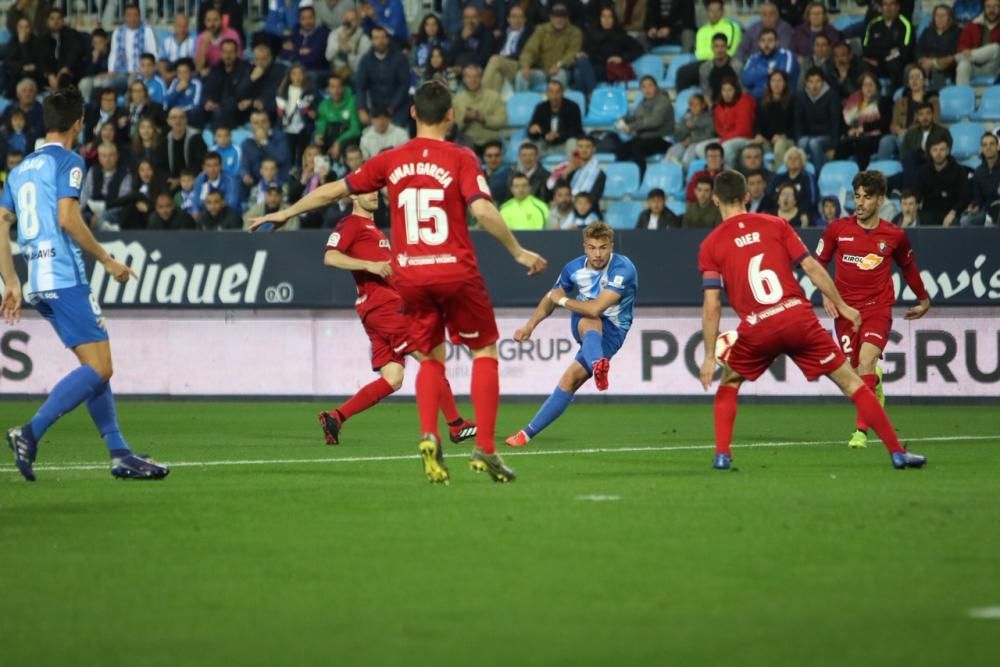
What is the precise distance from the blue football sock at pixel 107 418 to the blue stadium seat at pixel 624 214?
11854 mm

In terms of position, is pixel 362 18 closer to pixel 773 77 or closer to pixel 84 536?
pixel 773 77

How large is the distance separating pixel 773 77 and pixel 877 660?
1671 centimetres

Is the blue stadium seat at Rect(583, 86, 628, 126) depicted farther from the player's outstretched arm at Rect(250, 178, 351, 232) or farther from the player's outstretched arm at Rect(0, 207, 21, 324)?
the player's outstretched arm at Rect(250, 178, 351, 232)

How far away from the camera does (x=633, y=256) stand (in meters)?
19.4

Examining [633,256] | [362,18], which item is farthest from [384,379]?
[362,18]

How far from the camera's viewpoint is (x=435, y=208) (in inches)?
365

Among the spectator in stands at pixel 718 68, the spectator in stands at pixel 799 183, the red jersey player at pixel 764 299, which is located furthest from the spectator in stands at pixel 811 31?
the red jersey player at pixel 764 299

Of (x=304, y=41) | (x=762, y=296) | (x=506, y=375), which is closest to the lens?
(x=762, y=296)

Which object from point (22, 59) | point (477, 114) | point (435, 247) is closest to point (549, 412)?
point (435, 247)

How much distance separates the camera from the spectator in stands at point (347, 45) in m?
23.9

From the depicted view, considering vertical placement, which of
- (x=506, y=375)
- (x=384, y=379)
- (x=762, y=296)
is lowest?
(x=506, y=375)

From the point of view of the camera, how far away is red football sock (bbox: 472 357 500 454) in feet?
31.0

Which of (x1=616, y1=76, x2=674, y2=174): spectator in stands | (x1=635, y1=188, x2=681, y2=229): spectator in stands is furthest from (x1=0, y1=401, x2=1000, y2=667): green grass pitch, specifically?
(x1=616, y1=76, x2=674, y2=174): spectator in stands

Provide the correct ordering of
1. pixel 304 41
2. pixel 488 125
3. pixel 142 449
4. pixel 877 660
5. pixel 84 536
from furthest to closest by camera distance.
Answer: pixel 304 41 < pixel 488 125 < pixel 142 449 < pixel 84 536 < pixel 877 660
